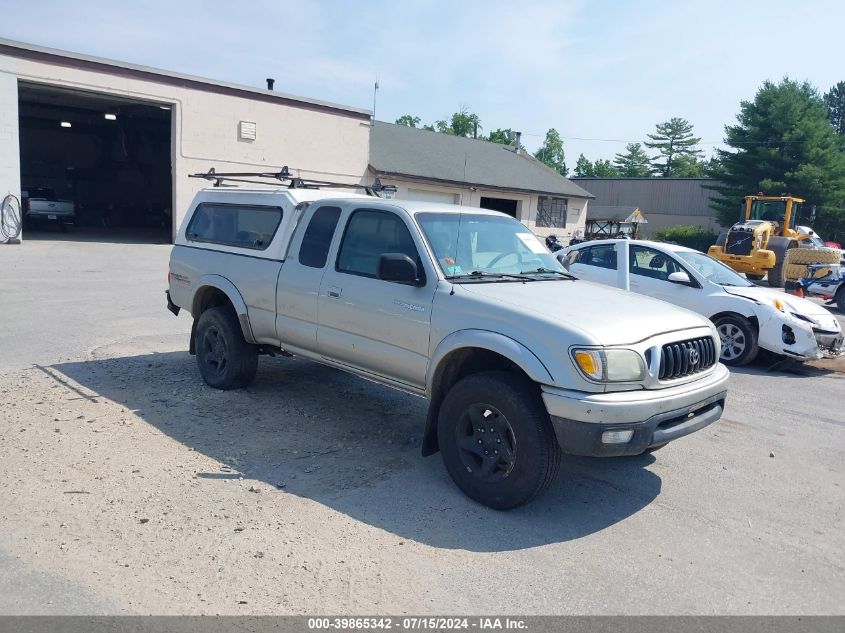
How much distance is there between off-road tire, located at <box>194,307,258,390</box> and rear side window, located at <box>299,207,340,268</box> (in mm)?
1195

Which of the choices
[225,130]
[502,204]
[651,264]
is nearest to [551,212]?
[502,204]

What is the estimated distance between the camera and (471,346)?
4.57m

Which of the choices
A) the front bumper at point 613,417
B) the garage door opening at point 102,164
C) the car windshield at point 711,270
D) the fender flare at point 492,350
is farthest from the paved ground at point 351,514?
the garage door opening at point 102,164

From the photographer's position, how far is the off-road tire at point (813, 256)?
795 inches

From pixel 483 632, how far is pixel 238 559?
141 centimetres

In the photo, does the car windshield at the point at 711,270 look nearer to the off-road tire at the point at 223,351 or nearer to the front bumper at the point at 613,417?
the front bumper at the point at 613,417

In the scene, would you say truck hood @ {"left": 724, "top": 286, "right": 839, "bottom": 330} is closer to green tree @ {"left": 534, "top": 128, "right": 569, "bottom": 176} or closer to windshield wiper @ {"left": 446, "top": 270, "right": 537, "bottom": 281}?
windshield wiper @ {"left": 446, "top": 270, "right": 537, "bottom": 281}

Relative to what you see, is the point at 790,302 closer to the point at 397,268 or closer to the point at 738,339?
the point at 738,339

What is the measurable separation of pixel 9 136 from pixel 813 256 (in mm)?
24783

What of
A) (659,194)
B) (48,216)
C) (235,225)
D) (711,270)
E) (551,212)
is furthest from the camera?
(659,194)

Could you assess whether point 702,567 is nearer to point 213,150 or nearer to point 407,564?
point 407,564

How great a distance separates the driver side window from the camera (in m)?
9.68

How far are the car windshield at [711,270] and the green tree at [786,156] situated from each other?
36681 mm

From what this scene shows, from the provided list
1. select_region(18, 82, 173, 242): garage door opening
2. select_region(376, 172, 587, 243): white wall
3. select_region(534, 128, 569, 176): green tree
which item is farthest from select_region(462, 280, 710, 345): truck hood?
select_region(534, 128, 569, 176): green tree
